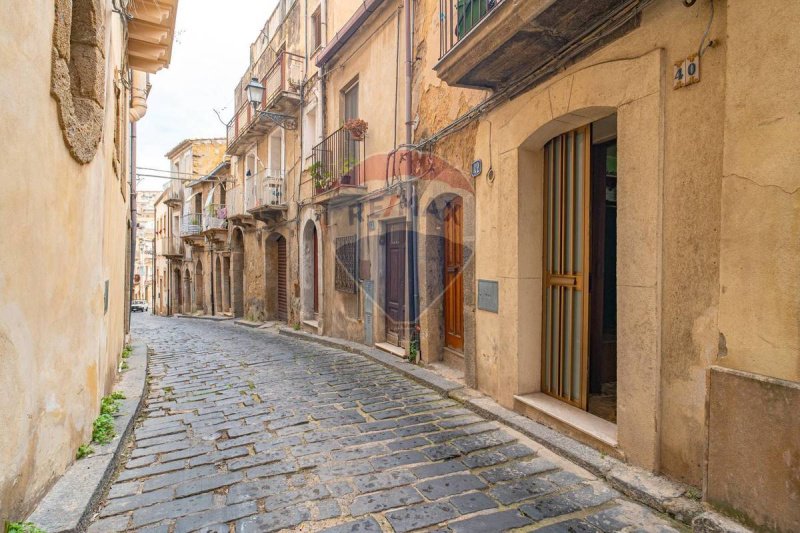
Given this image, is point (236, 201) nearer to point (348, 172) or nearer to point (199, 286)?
point (348, 172)

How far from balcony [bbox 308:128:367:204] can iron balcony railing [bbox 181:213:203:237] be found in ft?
49.9

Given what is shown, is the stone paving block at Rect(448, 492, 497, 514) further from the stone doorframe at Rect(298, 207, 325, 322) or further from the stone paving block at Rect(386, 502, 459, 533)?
the stone doorframe at Rect(298, 207, 325, 322)

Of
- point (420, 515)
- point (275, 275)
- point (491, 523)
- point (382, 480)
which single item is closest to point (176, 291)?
point (275, 275)

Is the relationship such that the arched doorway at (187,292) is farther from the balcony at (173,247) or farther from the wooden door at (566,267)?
the wooden door at (566,267)

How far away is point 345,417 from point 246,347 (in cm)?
538

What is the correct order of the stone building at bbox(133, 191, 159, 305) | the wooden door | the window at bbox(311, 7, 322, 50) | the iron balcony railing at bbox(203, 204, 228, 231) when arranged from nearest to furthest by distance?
the wooden door → the window at bbox(311, 7, 322, 50) → the iron balcony railing at bbox(203, 204, 228, 231) → the stone building at bbox(133, 191, 159, 305)

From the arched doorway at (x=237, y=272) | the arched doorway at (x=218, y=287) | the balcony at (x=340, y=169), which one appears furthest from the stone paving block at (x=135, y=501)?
the arched doorway at (x=218, y=287)

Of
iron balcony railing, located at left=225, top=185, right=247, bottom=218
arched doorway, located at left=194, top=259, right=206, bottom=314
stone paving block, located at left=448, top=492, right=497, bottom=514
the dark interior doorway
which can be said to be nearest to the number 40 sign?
the dark interior doorway

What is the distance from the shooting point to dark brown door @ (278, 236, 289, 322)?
1492 centimetres

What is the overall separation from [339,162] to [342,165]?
190mm

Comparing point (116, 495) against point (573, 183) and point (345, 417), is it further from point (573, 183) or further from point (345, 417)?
point (573, 183)

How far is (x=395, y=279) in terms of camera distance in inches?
328

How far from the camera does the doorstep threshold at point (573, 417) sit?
3.63 metres

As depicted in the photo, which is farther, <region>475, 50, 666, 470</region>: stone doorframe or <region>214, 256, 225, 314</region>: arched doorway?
<region>214, 256, 225, 314</region>: arched doorway
